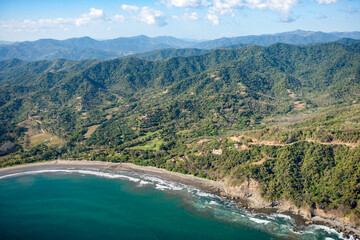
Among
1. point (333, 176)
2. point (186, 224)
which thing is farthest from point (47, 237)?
point (333, 176)

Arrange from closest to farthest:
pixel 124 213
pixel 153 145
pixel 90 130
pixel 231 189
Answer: pixel 124 213 → pixel 231 189 → pixel 153 145 → pixel 90 130

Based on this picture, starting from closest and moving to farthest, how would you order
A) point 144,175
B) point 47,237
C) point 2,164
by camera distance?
point 47,237, point 144,175, point 2,164

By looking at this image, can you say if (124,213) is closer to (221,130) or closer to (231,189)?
(231,189)

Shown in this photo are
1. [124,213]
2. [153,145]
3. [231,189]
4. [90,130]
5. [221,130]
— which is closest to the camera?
[124,213]

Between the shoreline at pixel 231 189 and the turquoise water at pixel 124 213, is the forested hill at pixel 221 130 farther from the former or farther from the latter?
the turquoise water at pixel 124 213

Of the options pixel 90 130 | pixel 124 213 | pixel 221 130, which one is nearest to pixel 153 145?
pixel 221 130

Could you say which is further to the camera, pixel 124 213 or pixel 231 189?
pixel 231 189

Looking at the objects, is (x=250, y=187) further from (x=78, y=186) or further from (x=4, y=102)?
(x=4, y=102)

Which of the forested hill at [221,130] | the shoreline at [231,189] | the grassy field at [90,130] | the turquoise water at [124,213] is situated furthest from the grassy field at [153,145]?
the grassy field at [90,130]
